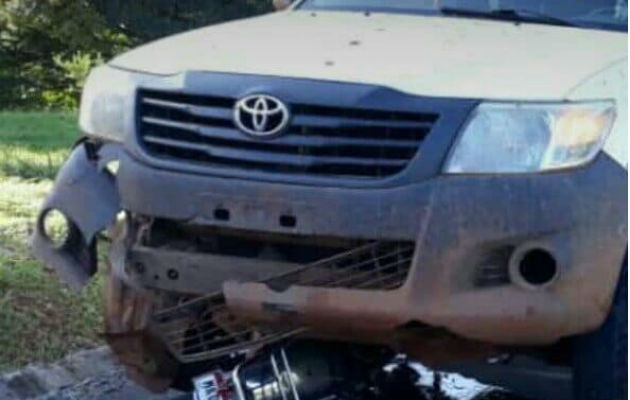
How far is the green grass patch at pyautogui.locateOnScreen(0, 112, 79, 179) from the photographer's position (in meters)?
9.88

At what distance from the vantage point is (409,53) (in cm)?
481

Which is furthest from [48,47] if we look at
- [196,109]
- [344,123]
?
[344,123]

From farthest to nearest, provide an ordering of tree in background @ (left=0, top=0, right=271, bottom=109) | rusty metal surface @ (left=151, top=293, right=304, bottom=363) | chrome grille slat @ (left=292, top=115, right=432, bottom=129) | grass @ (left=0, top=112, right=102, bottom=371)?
tree in background @ (left=0, top=0, right=271, bottom=109) < grass @ (left=0, top=112, right=102, bottom=371) < rusty metal surface @ (left=151, top=293, right=304, bottom=363) < chrome grille slat @ (left=292, top=115, right=432, bottom=129)

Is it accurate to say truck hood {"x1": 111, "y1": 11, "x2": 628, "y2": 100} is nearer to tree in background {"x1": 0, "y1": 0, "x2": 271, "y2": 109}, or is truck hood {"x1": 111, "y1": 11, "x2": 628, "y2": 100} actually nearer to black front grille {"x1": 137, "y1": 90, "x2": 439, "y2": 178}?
black front grille {"x1": 137, "y1": 90, "x2": 439, "y2": 178}

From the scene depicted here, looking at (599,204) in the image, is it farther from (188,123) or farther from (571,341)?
(188,123)

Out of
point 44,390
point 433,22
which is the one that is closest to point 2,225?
point 44,390

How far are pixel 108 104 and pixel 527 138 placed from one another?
56.7 inches

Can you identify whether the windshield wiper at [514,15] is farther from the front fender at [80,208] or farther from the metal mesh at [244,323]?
the front fender at [80,208]

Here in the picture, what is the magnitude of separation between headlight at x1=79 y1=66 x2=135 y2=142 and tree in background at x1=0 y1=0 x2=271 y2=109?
56.6 ft

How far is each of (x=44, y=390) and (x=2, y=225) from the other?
6.98 feet

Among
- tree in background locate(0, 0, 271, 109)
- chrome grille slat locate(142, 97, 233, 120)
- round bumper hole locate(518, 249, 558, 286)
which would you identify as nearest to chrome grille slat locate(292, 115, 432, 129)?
chrome grille slat locate(142, 97, 233, 120)

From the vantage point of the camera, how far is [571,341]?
4.77 m

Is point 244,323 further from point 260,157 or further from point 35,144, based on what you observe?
point 35,144

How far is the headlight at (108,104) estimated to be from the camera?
4949mm
